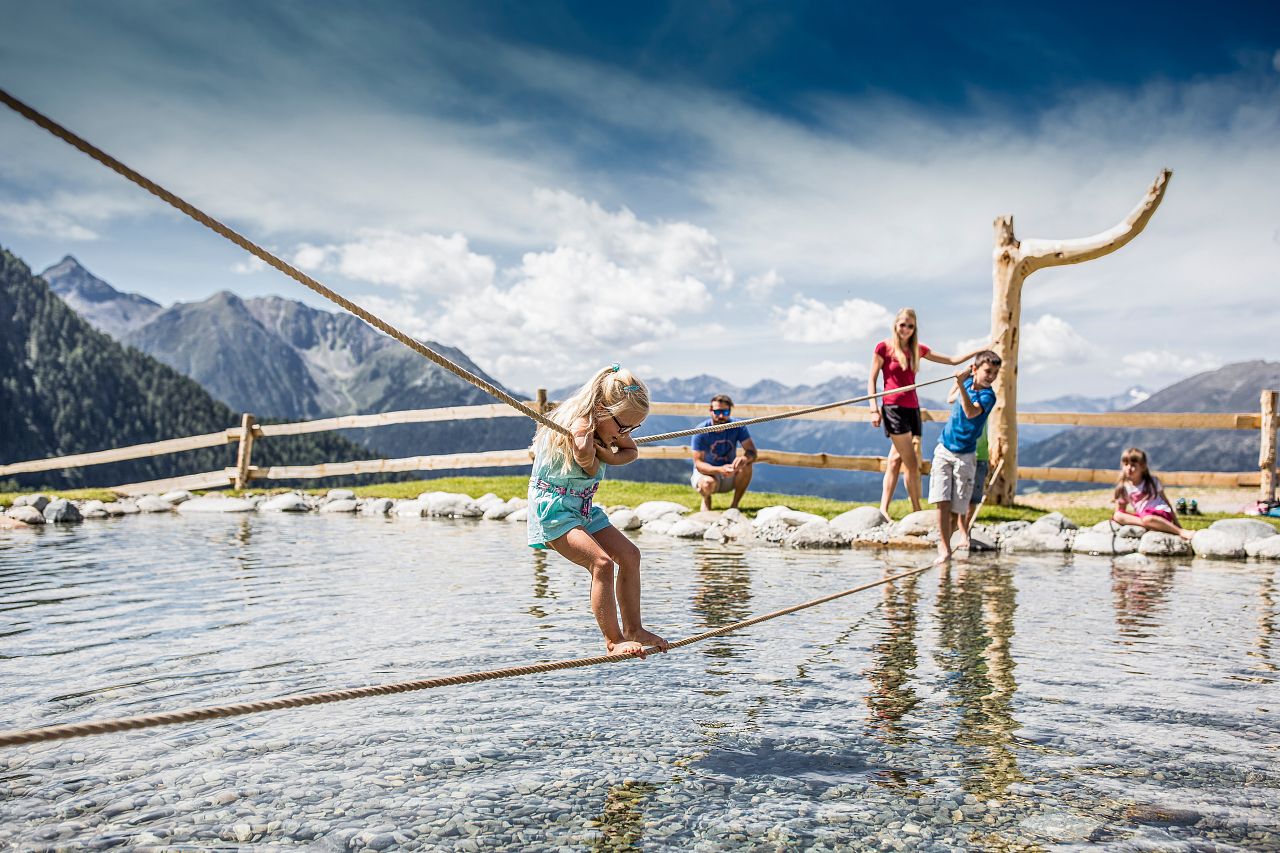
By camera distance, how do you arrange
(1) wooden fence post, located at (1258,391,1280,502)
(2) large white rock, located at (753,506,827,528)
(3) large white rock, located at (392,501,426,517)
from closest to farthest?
(2) large white rock, located at (753,506,827,528) < (1) wooden fence post, located at (1258,391,1280,502) < (3) large white rock, located at (392,501,426,517)

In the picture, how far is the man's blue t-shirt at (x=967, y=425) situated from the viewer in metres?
9.53

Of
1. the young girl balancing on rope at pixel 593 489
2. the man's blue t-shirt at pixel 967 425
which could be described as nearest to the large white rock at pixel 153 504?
the man's blue t-shirt at pixel 967 425

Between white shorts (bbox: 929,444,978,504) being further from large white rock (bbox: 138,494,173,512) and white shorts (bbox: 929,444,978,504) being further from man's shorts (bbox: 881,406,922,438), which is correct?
large white rock (bbox: 138,494,173,512)

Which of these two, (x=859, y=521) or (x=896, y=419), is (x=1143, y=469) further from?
(x=859, y=521)

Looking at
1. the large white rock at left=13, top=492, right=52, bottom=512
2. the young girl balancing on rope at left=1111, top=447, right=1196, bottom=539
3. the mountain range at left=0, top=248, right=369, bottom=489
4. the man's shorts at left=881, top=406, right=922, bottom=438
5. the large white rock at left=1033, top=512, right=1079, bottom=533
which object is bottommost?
the large white rock at left=13, top=492, right=52, bottom=512

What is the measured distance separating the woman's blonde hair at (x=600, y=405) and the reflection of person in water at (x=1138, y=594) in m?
4.41

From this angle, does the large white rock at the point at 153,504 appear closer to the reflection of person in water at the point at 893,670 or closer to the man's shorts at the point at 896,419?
the man's shorts at the point at 896,419

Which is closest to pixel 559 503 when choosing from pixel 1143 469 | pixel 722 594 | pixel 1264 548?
pixel 722 594

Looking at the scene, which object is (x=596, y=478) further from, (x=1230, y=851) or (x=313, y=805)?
(x=1230, y=851)

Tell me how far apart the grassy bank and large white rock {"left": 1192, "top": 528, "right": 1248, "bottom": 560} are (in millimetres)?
1404

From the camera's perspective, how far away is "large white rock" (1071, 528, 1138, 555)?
11.8 m

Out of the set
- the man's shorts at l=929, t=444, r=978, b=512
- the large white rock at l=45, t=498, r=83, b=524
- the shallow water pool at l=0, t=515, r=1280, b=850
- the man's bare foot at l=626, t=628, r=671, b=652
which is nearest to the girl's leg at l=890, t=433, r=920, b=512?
the man's shorts at l=929, t=444, r=978, b=512

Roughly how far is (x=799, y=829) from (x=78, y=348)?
233 meters

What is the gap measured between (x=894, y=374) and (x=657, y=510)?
507 centimetres
